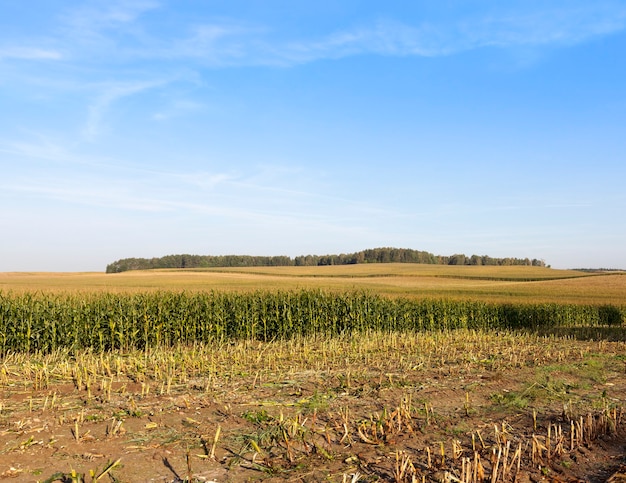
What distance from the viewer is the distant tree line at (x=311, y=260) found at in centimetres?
12694

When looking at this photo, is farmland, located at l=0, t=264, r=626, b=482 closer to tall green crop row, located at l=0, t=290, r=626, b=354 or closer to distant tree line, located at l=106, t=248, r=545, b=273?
tall green crop row, located at l=0, t=290, r=626, b=354

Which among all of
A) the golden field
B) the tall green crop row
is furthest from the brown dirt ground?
the golden field

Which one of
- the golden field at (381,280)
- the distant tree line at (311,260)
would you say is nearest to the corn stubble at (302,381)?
the golden field at (381,280)

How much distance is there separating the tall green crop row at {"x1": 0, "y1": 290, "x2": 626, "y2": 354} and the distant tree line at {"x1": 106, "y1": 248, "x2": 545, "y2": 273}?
100893 millimetres

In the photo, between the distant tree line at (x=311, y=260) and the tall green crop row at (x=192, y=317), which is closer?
the tall green crop row at (x=192, y=317)

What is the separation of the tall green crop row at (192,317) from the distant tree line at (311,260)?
101m

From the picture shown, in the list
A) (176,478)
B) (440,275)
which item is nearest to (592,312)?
(176,478)

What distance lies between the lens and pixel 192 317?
2148 cm

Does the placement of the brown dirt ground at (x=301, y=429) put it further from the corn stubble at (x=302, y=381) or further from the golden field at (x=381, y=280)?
the golden field at (x=381, y=280)

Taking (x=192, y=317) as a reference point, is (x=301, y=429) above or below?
below

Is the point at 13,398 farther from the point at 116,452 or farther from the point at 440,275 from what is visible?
the point at 440,275

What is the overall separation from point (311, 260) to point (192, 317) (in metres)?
114

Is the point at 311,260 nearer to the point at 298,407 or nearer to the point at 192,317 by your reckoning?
the point at 192,317

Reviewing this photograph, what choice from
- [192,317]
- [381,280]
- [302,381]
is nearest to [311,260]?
[381,280]
